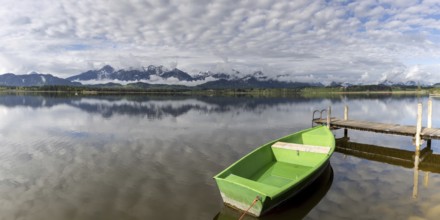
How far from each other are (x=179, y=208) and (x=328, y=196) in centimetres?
834

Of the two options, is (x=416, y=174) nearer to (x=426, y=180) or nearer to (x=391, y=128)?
(x=426, y=180)

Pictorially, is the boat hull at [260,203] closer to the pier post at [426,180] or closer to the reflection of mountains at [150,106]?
the pier post at [426,180]

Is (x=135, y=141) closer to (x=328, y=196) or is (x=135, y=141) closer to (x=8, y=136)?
(x=8, y=136)

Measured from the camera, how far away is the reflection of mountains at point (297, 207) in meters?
13.2

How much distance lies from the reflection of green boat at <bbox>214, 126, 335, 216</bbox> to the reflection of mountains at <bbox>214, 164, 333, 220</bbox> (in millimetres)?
434

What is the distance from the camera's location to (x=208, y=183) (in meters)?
17.4

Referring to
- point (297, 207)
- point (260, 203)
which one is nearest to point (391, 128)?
point (297, 207)

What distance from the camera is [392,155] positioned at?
25797 mm

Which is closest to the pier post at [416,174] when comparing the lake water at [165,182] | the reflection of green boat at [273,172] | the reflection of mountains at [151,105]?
the lake water at [165,182]

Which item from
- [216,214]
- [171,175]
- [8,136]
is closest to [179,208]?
[216,214]

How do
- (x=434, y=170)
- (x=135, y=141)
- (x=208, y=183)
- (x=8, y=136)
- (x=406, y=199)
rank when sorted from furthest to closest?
(x=8, y=136)
(x=135, y=141)
(x=434, y=170)
(x=208, y=183)
(x=406, y=199)

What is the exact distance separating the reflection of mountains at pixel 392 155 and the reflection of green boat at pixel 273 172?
510 centimetres

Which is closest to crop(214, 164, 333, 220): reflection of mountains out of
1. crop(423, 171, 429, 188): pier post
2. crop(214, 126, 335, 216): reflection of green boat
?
crop(214, 126, 335, 216): reflection of green boat

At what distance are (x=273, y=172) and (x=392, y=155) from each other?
47.8ft
